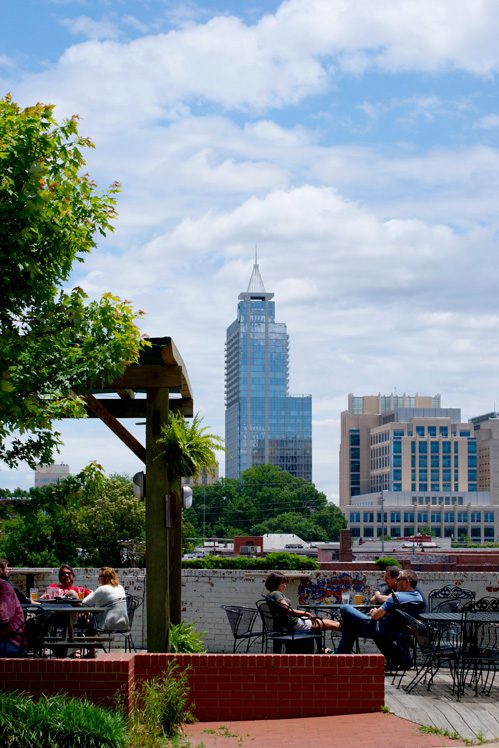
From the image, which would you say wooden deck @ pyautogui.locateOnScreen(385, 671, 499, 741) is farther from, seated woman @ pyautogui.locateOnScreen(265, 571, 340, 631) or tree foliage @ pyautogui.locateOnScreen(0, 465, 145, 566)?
tree foliage @ pyautogui.locateOnScreen(0, 465, 145, 566)

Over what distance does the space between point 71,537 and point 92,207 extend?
129 ft

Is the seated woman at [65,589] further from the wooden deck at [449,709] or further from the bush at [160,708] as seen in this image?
the wooden deck at [449,709]

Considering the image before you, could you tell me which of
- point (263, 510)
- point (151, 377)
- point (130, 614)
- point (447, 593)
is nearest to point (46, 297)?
point (151, 377)

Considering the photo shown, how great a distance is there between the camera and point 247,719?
9.88 metres

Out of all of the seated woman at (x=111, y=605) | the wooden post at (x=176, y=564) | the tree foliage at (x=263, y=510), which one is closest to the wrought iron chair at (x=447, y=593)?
the wooden post at (x=176, y=564)

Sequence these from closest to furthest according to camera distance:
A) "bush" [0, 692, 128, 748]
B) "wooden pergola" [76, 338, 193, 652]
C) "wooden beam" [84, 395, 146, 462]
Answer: "bush" [0, 692, 128, 748] → "wooden pergola" [76, 338, 193, 652] → "wooden beam" [84, 395, 146, 462]

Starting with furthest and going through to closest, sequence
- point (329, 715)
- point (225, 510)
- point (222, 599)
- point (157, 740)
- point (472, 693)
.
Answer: point (225, 510) < point (222, 599) < point (472, 693) < point (329, 715) < point (157, 740)

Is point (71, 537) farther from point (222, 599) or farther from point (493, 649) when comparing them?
point (493, 649)

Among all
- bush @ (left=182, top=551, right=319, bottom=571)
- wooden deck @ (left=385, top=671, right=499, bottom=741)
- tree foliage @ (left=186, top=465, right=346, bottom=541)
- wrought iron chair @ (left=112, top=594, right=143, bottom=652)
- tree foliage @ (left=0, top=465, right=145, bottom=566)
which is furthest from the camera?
tree foliage @ (left=186, top=465, right=346, bottom=541)

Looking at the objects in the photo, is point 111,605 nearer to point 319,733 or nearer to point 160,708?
point 160,708

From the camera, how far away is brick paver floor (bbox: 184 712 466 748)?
886 centimetres

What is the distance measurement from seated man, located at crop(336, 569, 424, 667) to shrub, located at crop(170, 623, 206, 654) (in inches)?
61.2

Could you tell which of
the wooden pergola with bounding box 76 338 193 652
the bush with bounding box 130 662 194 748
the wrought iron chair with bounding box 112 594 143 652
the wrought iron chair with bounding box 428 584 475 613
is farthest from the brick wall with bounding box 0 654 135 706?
the wrought iron chair with bounding box 428 584 475 613

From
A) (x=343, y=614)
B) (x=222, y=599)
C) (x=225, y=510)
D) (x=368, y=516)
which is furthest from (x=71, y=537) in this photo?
(x=368, y=516)
